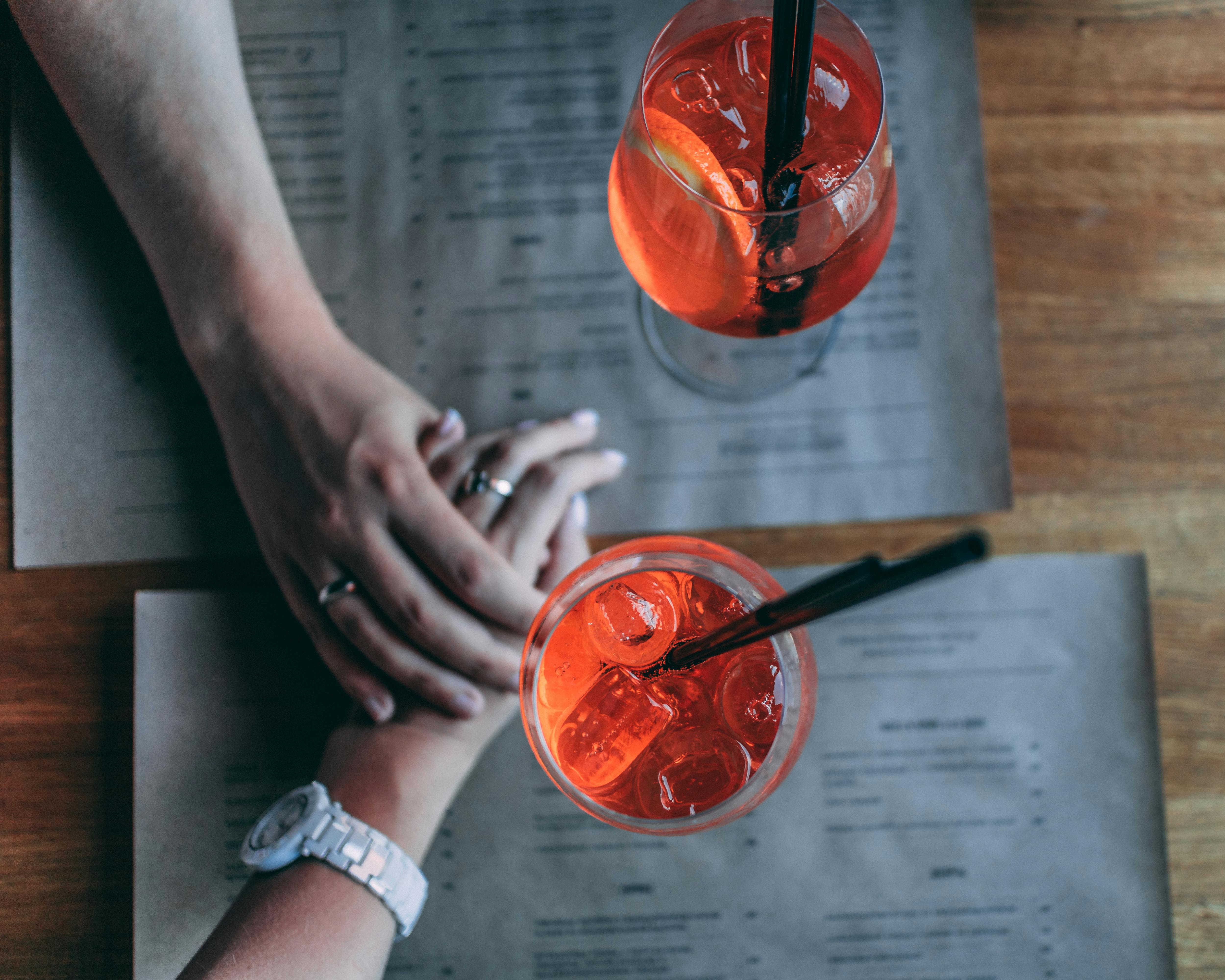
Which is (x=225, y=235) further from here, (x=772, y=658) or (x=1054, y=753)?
(x=1054, y=753)

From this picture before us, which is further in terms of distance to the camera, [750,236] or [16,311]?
[16,311]

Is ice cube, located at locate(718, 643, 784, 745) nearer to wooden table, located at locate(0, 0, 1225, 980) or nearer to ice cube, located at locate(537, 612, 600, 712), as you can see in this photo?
ice cube, located at locate(537, 612, 600, 712)

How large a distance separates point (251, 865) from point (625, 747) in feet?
1.17

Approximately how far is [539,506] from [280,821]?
35 centimetres

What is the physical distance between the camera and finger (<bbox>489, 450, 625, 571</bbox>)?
2.56 ft

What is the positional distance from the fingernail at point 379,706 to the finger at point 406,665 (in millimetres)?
23

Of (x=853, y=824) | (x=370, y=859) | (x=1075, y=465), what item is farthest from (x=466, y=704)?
(x=1075, y=465)

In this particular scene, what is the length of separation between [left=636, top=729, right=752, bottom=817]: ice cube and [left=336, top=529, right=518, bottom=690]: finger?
199 millimetres

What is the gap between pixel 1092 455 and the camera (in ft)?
2.73

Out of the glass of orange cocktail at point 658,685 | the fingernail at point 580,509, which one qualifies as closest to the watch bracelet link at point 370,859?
the glass of orange cocktail at point 658,685

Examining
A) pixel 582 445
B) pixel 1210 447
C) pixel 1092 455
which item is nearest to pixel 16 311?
pixel 582 445

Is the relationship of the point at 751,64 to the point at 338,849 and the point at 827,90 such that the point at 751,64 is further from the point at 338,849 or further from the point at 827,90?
the point at 338,849

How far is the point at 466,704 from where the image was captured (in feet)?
2.43

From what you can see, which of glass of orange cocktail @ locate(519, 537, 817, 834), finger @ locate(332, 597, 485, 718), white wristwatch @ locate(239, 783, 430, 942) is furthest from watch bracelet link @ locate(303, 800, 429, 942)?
glass of orange cocktail @ locate(519, 537, 817, 834)
